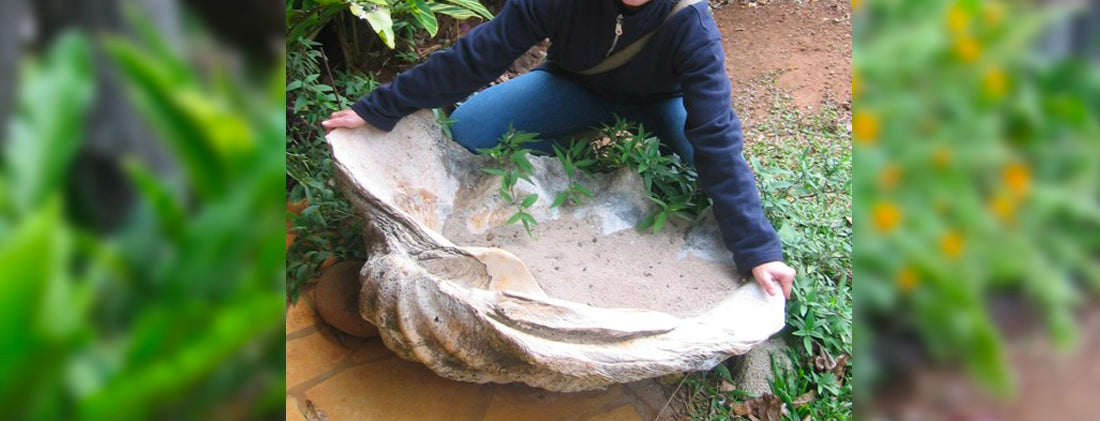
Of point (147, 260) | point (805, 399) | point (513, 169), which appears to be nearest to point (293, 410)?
point (513, 169)

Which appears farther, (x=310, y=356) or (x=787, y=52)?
(x=787, y=52)

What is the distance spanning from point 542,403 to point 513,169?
24.3 inches

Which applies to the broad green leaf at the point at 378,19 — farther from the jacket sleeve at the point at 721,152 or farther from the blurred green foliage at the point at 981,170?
the blurred green foliage at the point at 981,170

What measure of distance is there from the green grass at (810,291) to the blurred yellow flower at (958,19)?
5.62 ft

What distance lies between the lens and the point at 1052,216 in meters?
0.30

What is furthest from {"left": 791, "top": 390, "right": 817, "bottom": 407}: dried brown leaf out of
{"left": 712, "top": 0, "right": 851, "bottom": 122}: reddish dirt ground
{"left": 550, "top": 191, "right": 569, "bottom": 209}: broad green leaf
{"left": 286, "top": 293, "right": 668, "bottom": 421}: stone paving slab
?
{"left": 712, "top": 0, "right": 851, "bottom": 122}: reddish dirt ground

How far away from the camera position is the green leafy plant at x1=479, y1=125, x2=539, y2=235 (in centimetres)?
222

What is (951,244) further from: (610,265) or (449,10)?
(449,10)

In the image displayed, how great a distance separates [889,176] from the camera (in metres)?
0.32

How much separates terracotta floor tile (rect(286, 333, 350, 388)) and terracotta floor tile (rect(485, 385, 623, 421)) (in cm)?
39

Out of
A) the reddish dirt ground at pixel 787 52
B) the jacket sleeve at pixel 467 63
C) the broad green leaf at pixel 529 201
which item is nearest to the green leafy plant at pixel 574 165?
the broad green leaf at pixel 529 201

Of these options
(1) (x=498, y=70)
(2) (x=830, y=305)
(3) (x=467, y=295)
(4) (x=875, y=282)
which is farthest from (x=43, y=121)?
(2) (x=830, y=305)

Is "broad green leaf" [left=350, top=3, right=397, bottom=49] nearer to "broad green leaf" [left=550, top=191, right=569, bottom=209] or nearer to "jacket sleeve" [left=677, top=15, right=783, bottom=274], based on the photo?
"broad green leaf" [left=550, top=191, right=569, bottom=209]

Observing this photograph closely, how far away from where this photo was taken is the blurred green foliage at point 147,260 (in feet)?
1.10
